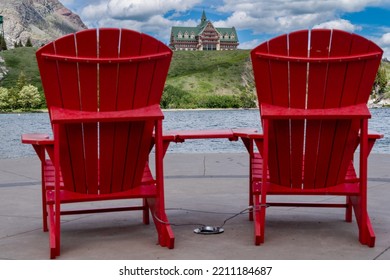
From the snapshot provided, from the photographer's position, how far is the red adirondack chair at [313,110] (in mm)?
3697

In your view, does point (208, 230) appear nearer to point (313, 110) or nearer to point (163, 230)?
point (163, 230)

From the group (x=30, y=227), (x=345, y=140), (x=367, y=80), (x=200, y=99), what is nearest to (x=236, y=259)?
(x=345, y=140)

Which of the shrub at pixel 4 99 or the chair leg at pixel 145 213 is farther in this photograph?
the shrub at pixel 4 99

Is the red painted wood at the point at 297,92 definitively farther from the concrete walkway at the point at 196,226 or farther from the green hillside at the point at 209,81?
the green hillside at the point at 209,81

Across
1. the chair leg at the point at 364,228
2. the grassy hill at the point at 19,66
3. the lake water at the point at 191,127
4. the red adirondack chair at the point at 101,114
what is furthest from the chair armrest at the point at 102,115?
the grassy hill at the point at 19,66

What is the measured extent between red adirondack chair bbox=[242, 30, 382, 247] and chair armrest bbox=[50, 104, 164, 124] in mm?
688

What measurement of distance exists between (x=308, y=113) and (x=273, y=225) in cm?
107

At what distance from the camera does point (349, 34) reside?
3.65 m

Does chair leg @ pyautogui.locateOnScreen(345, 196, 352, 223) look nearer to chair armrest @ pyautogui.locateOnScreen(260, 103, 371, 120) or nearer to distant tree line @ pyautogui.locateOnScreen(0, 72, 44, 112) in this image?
chair armrest @ pyautogui.locateOnScreen(260, 103, 371, 120)

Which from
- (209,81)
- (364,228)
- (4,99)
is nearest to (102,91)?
(364,228)

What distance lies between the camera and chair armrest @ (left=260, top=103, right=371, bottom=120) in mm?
3701

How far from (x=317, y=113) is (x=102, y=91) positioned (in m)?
1.34

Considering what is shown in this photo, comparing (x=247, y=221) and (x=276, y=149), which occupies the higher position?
(x=276, y=149)

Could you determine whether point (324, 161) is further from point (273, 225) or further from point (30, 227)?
point (30, 227)
